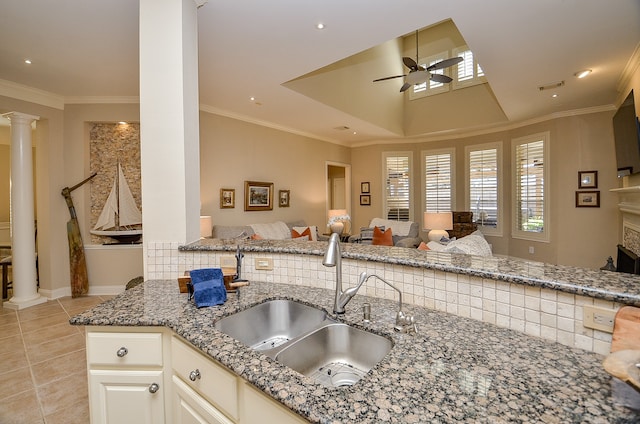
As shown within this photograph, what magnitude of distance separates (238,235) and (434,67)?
3480 mm

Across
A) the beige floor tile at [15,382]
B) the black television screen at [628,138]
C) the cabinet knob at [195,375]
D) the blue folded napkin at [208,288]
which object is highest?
the black television screen at [628,138]

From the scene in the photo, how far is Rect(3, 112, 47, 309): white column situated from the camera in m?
3.71

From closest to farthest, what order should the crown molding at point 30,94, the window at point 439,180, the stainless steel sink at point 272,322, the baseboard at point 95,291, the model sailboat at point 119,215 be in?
1. the stainless steel sink at point 272,322
2. the crown molding at point 30,94
3. the baseboard at point 95,291
4. the model sailboat at point 119,215
5. the window at point 439,180

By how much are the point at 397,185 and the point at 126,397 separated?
21.4 feet

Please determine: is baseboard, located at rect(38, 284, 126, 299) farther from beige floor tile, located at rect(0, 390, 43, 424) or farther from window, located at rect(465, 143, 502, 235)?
window, located at rect(465, 143, 502, 235)

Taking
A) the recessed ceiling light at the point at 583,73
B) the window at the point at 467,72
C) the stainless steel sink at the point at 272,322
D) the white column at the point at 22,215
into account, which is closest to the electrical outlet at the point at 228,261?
the stainless steel sink at the point at 272,322

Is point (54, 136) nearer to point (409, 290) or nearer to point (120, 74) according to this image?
point (120, 74)

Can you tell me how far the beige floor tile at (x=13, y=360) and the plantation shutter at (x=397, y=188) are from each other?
20.5 ft

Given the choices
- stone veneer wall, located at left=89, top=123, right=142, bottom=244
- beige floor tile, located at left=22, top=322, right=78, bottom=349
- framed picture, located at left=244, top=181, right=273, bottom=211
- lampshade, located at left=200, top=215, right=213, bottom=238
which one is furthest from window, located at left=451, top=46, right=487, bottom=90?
beige floor tile, located at left=22, top=322, right=78, bottom=349

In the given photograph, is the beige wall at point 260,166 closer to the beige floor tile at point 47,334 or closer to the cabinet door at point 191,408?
the beige floor tile at point 47,334

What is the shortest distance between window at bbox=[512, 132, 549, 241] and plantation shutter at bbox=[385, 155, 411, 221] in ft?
6.98

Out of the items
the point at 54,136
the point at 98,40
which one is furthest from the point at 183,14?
the point at 54,136

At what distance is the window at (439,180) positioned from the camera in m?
6.59

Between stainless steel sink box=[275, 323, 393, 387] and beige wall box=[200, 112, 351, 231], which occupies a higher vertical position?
beige wall box=[200, 112, 351, 231]
